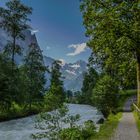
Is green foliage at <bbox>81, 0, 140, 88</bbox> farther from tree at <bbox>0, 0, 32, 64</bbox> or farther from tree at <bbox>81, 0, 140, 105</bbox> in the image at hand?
tree at <bbox>0, 0, 32, 64</bbox>

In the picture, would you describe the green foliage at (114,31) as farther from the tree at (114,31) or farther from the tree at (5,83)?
the tree at (5,83)

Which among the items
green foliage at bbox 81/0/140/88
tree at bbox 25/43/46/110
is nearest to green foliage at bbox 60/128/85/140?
green foliage at bbox 81/0/140/88

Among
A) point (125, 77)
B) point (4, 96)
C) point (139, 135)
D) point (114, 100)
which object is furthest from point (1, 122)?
point (139, 135)

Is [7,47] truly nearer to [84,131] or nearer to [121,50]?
[121,50]

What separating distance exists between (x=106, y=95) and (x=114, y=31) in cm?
2089

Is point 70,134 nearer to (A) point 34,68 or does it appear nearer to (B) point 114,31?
(B) point 114,31

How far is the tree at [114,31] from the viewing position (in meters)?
27.1

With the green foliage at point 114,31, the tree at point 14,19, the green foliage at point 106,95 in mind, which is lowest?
the green foliage at point 106,95

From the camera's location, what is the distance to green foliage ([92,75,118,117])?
47.4m

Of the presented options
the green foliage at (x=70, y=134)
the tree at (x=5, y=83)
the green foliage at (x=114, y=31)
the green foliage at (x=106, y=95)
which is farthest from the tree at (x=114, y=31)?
the tree at (x=5, y=83)

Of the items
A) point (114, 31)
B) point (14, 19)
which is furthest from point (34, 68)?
point (114, 31)

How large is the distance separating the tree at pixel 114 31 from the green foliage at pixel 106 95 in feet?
47.4

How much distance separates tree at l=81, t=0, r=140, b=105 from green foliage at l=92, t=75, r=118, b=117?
14455mm

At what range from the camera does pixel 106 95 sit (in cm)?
4753
